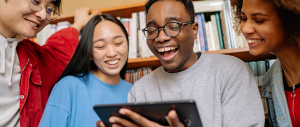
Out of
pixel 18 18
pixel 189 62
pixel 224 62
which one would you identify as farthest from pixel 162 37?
pixel 18 18

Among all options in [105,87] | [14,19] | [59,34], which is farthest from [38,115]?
[59,34]

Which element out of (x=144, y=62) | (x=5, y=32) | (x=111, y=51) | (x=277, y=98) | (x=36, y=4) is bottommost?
(x=277, y=98)

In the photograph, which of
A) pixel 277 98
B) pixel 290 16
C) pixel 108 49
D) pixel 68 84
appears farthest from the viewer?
pixel 108 49

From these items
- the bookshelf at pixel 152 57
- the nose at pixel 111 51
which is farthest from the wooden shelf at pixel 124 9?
the nose at pixel 111 51

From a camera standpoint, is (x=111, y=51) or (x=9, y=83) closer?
(x=9, y=83)

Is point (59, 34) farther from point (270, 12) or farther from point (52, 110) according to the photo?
point (270, 12)

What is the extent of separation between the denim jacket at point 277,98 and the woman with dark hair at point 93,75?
81 centimetres

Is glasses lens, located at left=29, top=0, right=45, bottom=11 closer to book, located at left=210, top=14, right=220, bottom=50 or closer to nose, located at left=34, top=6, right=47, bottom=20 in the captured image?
nose, located at left=34, top=6, right=47, bottom=20

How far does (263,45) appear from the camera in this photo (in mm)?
843

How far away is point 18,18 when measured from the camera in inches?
41.7

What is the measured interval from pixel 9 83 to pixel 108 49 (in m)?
0.54

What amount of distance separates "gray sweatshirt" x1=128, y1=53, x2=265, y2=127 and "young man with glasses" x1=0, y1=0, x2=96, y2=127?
578 millimetres

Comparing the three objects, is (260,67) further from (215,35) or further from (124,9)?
(124,9)

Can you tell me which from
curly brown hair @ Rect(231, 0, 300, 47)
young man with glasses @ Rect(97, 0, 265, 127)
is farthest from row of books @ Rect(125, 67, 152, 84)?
curly brown hair @ Rect(231, 0, 300, 47)
